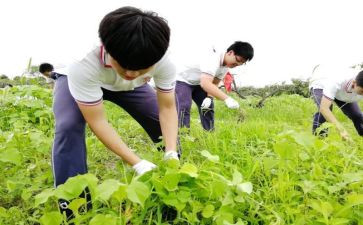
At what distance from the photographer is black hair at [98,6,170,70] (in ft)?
4.16

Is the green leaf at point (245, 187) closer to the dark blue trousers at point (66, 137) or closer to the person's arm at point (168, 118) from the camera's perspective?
the person's arm at point (168, 118)

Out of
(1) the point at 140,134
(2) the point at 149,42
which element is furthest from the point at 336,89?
(2) the point at 149,42

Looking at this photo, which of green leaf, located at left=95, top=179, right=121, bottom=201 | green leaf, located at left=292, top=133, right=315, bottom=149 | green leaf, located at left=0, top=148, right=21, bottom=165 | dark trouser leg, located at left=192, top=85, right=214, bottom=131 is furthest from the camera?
dark trouser leg, located at left=192, top=85, right=214, bottom=131

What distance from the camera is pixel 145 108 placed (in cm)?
206

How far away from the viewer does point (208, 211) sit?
1.40 m

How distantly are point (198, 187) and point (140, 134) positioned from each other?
6.38 ft

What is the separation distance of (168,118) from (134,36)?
762 millimetres

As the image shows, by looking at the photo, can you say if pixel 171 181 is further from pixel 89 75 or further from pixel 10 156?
pixel 10 156

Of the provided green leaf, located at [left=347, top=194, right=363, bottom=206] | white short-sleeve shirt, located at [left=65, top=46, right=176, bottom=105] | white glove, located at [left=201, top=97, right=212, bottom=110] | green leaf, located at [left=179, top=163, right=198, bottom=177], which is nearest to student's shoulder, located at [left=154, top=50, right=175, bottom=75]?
white short-sleeve shirt, located at [left=65, top=46, right=176, bottom=105]

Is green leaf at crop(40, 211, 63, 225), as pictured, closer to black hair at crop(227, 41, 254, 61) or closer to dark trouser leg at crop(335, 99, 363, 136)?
black hair at crop(227, 41, 254, 61)

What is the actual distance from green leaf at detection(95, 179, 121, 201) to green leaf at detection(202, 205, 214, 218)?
351mm

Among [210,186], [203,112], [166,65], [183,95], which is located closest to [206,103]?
[203,112]

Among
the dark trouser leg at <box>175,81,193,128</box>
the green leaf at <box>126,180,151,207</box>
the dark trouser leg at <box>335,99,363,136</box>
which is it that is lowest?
the dark trouser leg at <box>335,99,363,136</box>

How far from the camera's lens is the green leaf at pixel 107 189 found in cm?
121
